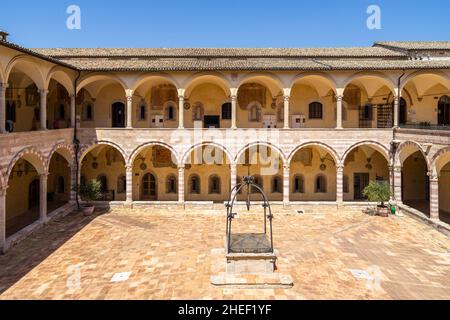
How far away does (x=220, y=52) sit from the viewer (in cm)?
2686

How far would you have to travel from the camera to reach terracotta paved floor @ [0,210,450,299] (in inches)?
429

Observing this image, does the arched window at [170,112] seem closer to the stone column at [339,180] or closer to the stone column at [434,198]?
the stone column at [339,180]

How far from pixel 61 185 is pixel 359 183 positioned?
21.4 metres

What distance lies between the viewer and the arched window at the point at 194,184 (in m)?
25.6

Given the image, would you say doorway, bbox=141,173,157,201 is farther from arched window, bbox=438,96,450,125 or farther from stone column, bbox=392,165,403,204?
arched window, bbox=438,96,450,125

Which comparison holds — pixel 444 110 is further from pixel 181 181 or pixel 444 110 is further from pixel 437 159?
pixel 181 181

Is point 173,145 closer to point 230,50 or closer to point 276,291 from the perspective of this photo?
point 230,50

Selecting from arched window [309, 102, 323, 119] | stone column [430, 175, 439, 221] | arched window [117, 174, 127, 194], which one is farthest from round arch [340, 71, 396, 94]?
arched window [117, 174, 127, 194]

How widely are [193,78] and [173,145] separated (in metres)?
4.27

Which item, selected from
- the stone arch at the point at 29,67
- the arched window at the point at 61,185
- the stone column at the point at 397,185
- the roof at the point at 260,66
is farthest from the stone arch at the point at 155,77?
the stone column at the point at 397,185

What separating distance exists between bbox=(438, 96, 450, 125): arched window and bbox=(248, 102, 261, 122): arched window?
40.9 feet

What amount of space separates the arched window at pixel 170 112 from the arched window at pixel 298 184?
9.85 meters

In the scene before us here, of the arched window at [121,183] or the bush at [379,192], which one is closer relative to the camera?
the bush at [379,192]
